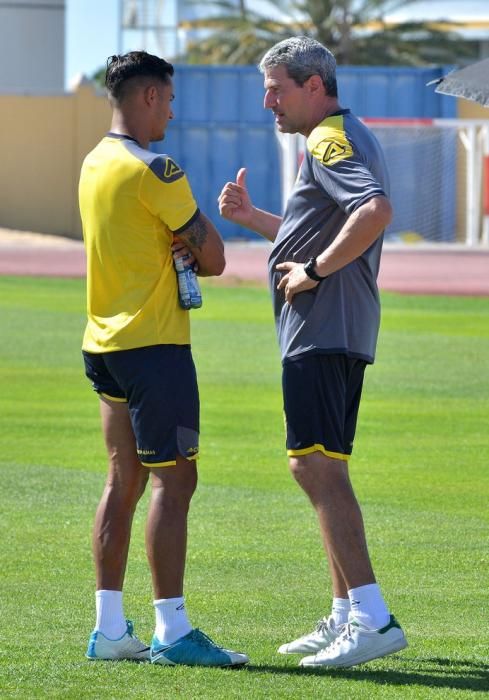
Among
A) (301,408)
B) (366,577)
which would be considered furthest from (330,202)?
(366,577)

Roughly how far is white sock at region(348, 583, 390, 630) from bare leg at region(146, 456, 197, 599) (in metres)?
0.63

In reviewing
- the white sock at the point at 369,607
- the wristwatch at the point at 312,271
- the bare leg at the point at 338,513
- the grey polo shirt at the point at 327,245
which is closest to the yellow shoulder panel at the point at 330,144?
the grey polo shirt at the point at 327,245

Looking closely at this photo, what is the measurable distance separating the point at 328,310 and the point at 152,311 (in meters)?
0.63

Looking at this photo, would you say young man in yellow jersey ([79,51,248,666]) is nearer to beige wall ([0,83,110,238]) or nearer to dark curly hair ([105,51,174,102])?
dark curly hair ([105,51,174,102])

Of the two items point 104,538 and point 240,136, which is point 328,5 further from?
point 104,538

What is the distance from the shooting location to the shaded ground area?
2681 cm

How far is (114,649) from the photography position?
202 inches

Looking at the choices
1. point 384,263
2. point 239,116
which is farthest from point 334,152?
point 239,116

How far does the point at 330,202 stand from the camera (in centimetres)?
511

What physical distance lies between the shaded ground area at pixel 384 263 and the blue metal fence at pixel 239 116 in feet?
8.15

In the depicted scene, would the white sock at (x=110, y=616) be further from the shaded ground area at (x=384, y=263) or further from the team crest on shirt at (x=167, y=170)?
the shaded ground area at (x=384, y=263)

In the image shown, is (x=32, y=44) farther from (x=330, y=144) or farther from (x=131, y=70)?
(x=330, y=144)

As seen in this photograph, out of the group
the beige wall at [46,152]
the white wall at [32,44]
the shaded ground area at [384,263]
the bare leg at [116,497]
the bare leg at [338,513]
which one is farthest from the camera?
the white wall at [32,44]

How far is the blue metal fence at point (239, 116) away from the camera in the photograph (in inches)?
1606
